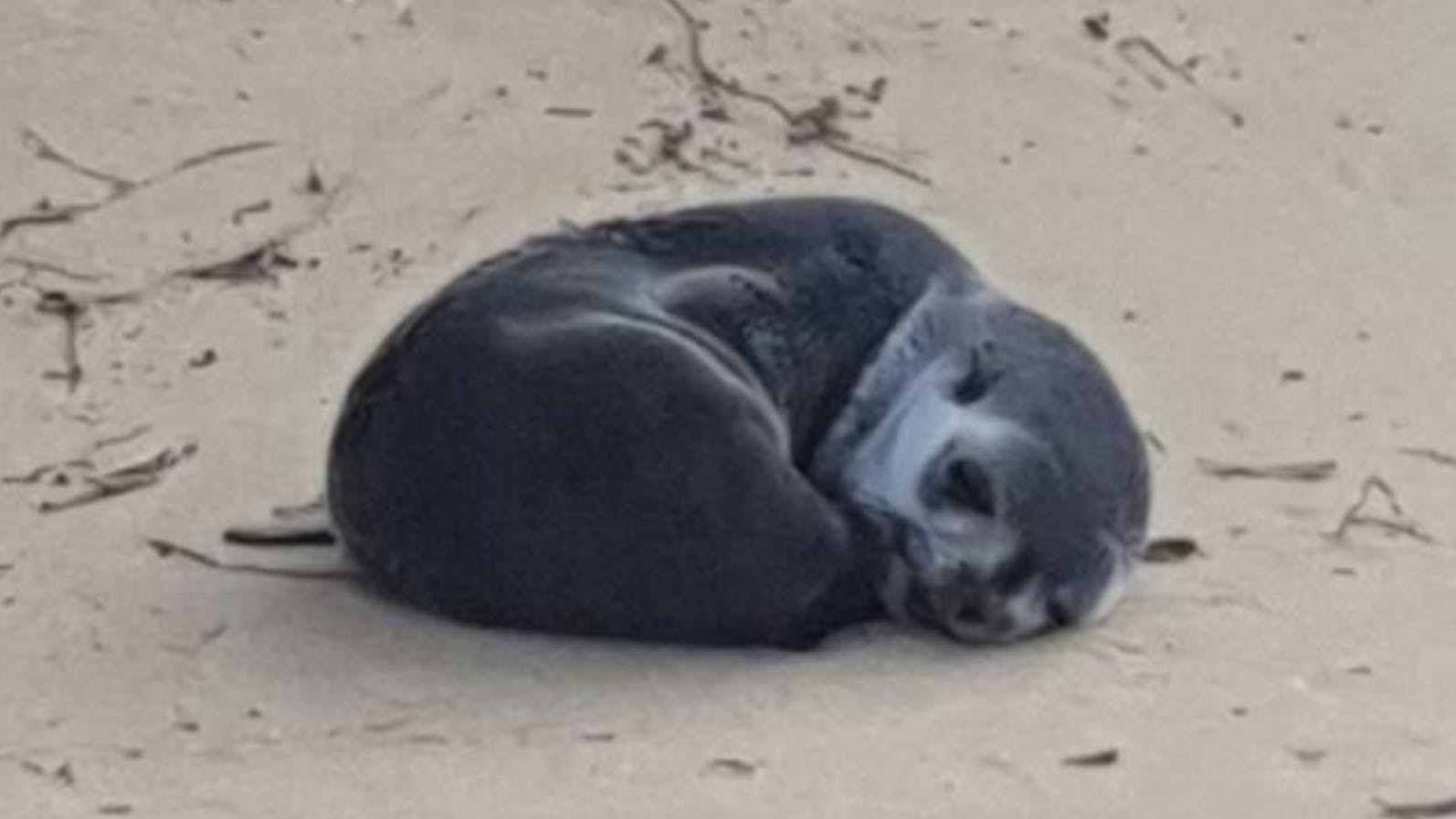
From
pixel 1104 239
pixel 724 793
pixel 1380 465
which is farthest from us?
pixel 1104 239

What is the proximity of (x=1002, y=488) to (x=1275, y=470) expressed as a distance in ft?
2.45

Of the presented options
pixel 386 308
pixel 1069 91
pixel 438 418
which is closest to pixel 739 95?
pixel 1069 91

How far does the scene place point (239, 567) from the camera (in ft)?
17.6

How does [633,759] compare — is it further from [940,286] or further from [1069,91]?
[1069,91]

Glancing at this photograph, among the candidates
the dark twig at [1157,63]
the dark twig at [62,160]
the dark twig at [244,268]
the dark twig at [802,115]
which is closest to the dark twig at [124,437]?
the dark twig at [244,268]

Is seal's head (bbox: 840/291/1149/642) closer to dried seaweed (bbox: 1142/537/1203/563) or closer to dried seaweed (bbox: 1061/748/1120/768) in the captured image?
dried seaweed (bbox: 1142/537/1203/563)

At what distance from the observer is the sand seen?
480 cm

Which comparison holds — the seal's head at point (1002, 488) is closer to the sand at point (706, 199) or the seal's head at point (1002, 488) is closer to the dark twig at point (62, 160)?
the sand at point (706, 199)

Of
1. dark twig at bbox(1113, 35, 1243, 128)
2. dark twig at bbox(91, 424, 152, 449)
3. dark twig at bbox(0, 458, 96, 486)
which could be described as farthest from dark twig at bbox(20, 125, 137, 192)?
dark twig at bbox(1113, 35, 1243, 128)

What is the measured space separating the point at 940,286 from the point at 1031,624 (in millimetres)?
465

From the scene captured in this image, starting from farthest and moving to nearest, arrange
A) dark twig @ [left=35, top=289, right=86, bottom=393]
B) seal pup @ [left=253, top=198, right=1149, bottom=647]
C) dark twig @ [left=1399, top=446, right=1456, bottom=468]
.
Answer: dark twig @ [left=35, top=289, right=86, bottom=393]
dark twig @ [left=1399, top=446, right=1456, bottom=468]
seal pup @ [left=253, top=198, right=1149, bottom=647]

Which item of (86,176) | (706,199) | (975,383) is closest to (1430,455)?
(975,383)

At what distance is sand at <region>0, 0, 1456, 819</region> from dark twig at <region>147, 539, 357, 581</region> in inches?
1.0

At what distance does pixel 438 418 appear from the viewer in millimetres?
5066
